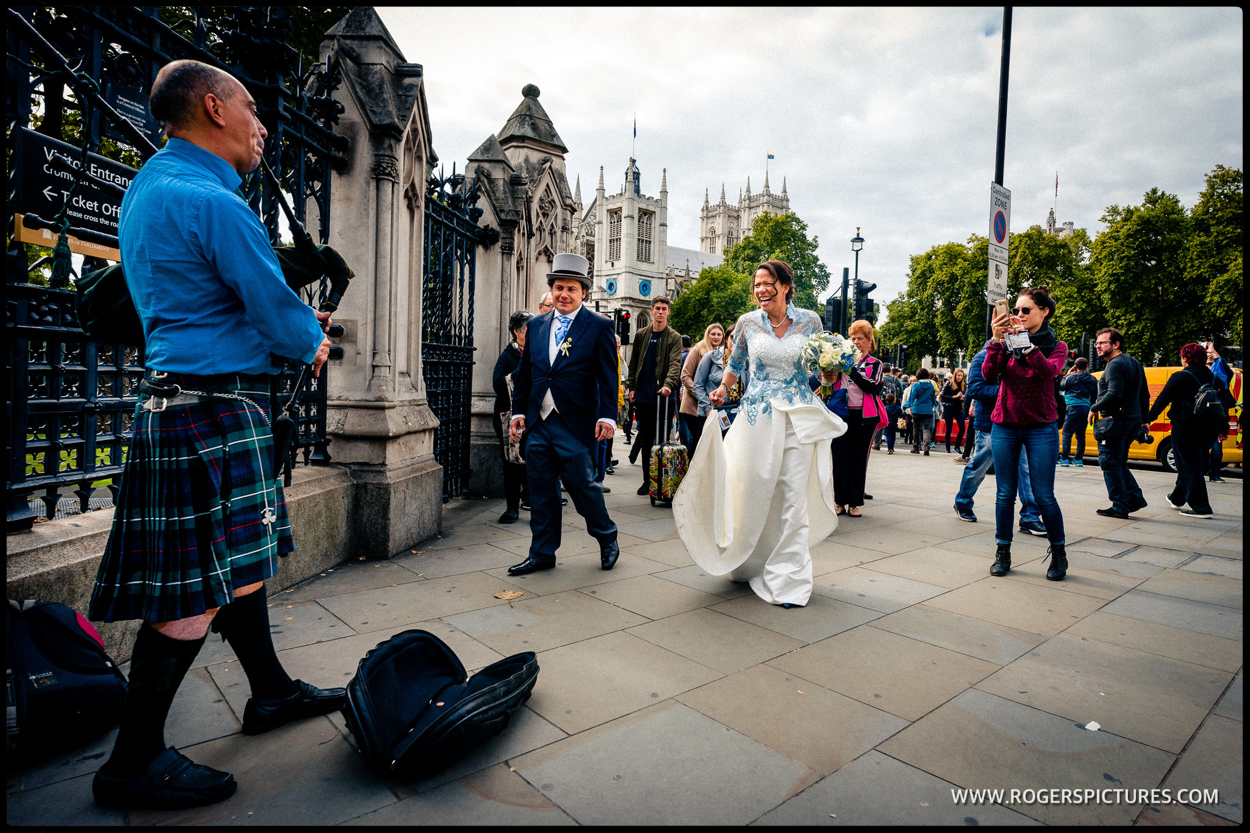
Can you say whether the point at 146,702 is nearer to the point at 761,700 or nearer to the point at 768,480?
the point at 761,700

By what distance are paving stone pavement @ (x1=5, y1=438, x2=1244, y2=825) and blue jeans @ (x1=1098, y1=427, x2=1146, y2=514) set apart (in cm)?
288

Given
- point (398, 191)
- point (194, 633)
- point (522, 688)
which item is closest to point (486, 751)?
point (522, 688)

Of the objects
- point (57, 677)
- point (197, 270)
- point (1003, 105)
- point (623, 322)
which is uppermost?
point (1003, 105)

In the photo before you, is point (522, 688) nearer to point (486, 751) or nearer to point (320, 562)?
point (486, 751)

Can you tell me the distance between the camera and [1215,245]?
1254 inches

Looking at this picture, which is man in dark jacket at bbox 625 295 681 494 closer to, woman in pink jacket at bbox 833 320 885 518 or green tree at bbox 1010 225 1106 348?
woman in pink jacket at bbox 833 320 885 518

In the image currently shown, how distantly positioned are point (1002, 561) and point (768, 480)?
2079 millimetres

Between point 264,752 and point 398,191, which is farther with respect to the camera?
point 398,191

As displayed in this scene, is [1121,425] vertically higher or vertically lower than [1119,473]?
higher

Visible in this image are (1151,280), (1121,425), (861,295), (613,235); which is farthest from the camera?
(613,235)

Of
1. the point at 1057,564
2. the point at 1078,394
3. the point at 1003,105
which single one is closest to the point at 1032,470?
the point at 1057,564

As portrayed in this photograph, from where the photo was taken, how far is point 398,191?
17.5 ft

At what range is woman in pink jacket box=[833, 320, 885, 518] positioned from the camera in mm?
7477

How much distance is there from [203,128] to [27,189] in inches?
44.9
